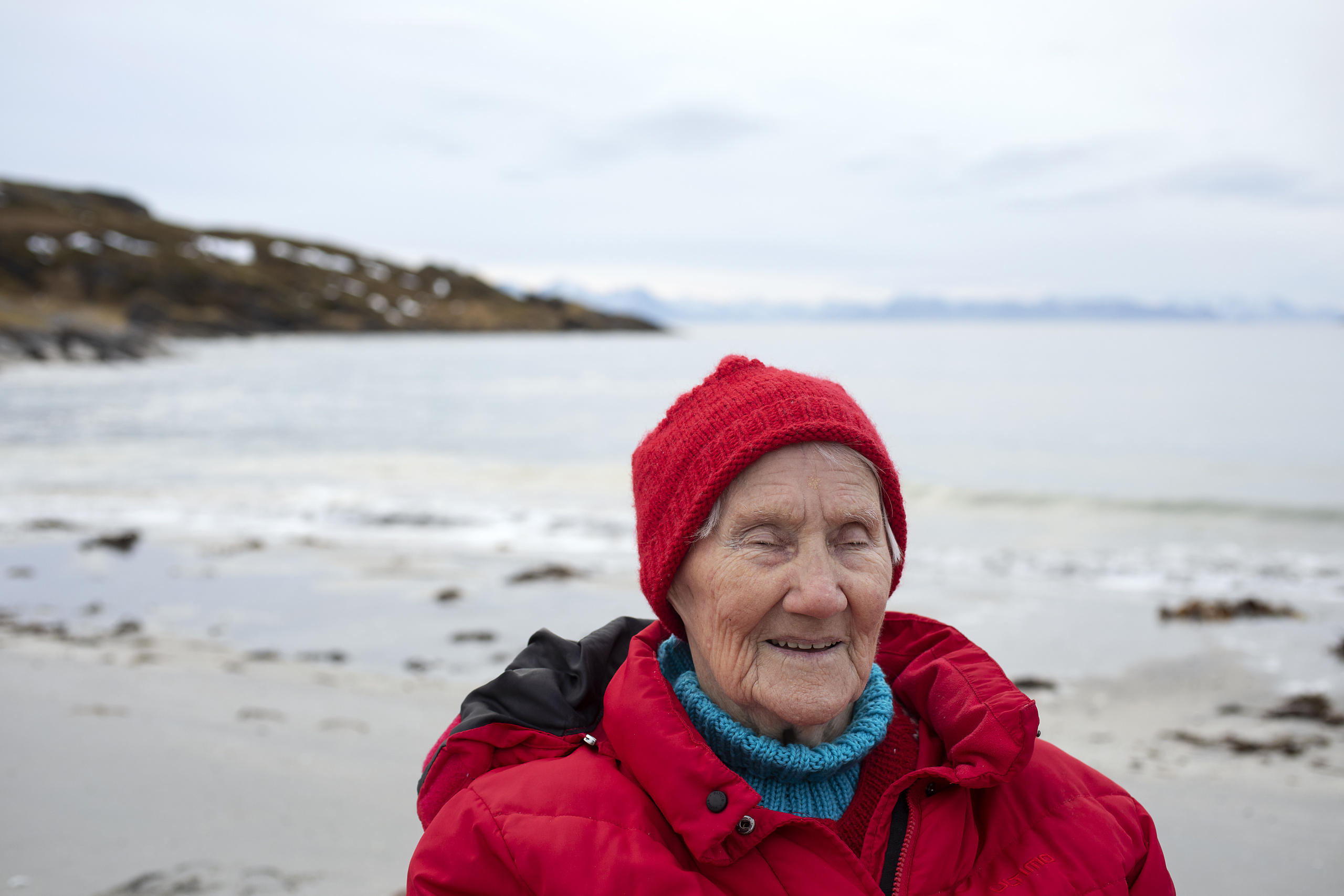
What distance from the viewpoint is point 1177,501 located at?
50.6 feet

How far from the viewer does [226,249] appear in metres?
121

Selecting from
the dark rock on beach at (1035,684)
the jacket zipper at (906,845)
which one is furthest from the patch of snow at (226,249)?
the jacket zipper at (906,845)

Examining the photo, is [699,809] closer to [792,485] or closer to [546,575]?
[792,485]

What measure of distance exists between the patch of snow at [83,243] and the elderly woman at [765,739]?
107144 millimetres

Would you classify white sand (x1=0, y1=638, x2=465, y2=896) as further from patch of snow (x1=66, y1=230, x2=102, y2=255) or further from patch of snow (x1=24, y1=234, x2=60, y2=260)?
patch of snow (x1=66, y1=230, x2=102, y2=255)

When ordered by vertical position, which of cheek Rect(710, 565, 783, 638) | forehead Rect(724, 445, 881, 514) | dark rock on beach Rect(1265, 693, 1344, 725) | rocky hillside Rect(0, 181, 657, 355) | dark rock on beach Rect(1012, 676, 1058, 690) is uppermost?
rocky hillside Rect(0, 181, 657, 355)

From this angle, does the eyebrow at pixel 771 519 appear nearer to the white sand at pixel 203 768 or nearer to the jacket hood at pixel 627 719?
the jacket hood at pixel 627 719

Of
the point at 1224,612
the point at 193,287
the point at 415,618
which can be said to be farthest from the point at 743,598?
the point at 193,287

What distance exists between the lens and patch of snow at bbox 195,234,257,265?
116 metres

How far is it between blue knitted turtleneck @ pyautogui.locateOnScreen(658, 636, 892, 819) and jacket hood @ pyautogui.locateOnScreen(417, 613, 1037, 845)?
0.08 m

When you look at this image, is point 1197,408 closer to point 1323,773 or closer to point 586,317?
point 1323,773

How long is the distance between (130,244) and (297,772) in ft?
387

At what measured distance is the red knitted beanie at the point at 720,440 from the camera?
184cm

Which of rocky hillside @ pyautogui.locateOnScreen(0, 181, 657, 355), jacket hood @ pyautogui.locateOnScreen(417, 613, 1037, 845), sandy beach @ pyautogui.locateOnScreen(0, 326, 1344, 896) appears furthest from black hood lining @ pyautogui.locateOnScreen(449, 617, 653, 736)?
rocky hillside @ pyautogui.locateOnScreen(0, 181, 657, 355)
